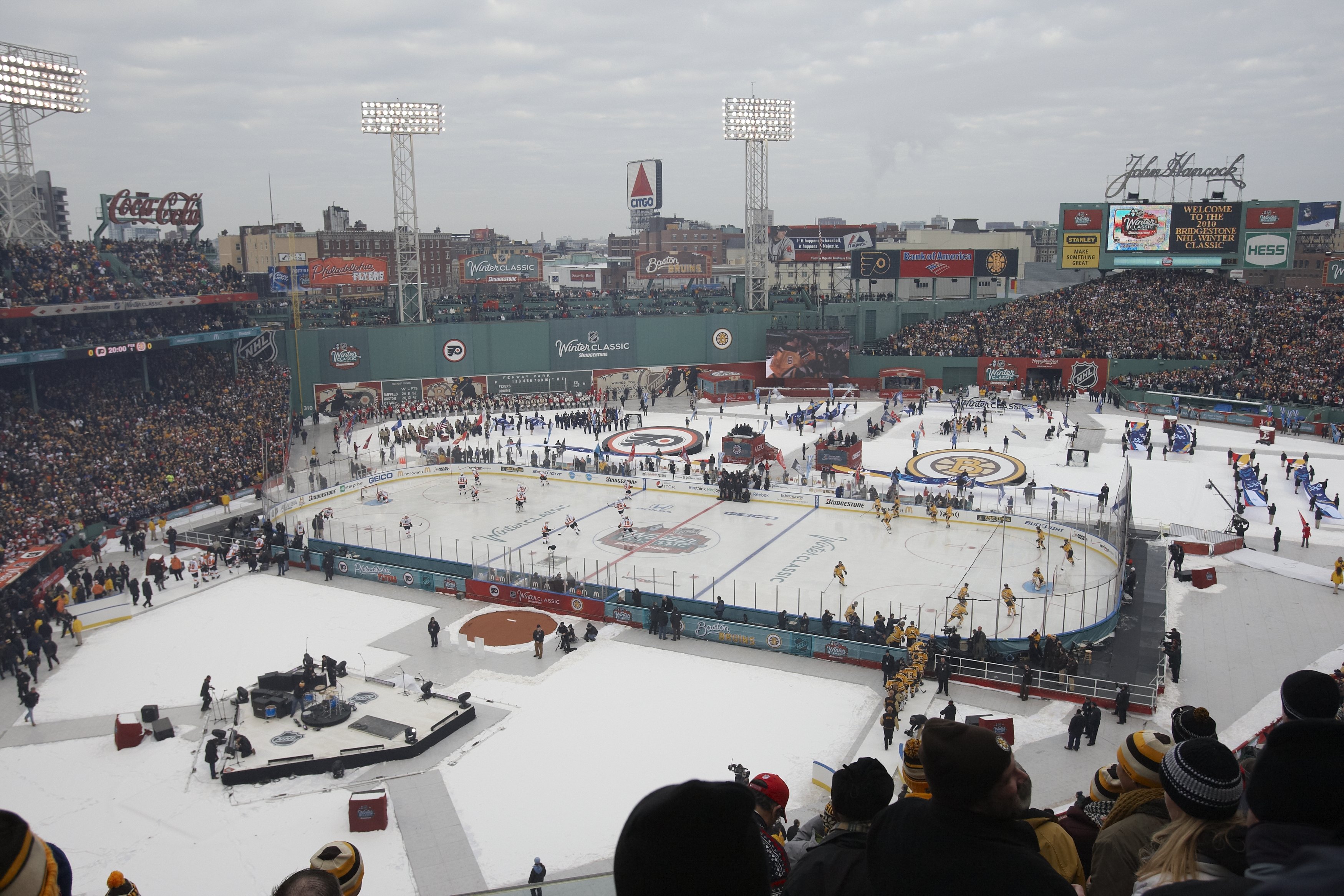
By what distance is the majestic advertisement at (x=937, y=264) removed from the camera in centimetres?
7675

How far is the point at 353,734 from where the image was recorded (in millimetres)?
21625

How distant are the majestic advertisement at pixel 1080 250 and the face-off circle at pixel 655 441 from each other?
35192mm

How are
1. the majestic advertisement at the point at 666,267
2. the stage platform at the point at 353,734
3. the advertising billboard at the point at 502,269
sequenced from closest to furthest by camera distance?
the stage platform at the point at 353,734
the advertising billboard at the point at 502,269
the majestic advertisement at the point at 666,267

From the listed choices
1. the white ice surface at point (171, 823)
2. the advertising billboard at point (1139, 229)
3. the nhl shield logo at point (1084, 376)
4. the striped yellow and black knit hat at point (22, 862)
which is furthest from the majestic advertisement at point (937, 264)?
the striped yellow and black knit hat at point (22, 862)

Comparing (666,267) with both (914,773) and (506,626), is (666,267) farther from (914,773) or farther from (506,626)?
(914,773)

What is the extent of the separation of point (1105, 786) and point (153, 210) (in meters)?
59.3

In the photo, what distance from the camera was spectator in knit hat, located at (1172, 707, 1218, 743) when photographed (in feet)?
17.0

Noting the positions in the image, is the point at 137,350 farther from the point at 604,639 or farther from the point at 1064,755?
the point at 1064,755

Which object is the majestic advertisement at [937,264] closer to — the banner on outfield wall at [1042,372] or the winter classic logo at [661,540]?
the banner on outfield wall at [1042,372]

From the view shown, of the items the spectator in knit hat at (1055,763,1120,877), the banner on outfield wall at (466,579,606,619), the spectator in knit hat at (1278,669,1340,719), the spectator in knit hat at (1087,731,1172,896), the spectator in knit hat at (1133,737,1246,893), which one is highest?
the spectator in knit hat at (1133,737,1246,893)

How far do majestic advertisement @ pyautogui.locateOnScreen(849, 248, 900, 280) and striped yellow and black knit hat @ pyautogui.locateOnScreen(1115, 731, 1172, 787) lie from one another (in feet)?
246

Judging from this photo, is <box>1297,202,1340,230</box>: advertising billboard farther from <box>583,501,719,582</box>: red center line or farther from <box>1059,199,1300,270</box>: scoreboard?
<box>583,501,719,582</box>: red center line

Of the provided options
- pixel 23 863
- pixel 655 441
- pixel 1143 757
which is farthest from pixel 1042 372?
pixel 23 863

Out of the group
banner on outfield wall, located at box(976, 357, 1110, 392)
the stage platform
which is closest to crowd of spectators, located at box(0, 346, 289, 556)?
the stage platform
